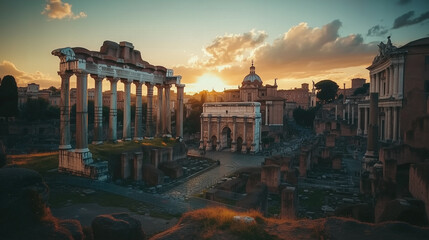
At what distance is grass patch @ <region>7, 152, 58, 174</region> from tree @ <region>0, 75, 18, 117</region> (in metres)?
22.1

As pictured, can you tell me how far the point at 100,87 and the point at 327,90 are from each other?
6949 cm

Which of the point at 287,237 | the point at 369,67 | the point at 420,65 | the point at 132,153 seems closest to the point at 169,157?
the point at 132,153

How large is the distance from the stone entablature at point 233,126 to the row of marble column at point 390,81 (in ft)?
48.8

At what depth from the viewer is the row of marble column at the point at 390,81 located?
2758 centimetres

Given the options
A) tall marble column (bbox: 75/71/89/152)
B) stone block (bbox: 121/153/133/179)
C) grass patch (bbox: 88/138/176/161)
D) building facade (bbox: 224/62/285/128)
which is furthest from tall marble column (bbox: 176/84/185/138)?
building facade (bbox: 224/62/285/128)

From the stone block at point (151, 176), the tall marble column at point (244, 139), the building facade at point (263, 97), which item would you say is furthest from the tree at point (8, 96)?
the building facade at point (263, 97)

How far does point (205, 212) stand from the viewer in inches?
283

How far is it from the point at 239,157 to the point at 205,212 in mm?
22304

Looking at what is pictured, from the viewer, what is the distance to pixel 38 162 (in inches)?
612

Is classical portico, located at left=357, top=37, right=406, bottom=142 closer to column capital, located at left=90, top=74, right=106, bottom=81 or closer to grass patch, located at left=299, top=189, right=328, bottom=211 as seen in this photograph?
grass patch, located at left=299, top=189, right=328, bottom=211

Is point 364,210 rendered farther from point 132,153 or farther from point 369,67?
point 369,67

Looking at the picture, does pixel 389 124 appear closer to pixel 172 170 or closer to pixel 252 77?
pixel 172 170

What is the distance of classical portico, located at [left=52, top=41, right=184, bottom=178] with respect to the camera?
592 inches

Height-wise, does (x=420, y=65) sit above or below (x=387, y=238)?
above
